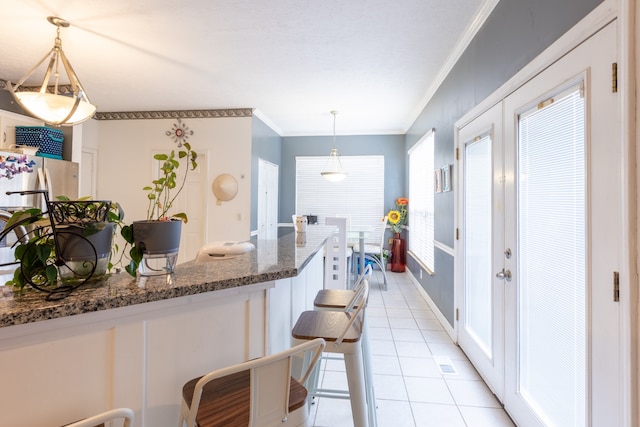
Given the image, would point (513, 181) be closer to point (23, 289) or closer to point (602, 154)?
point (602, 154)

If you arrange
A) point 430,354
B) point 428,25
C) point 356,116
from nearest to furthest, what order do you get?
point 428,25, point 430,354, point 356,116

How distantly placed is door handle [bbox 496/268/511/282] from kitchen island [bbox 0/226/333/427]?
1369 millimetres

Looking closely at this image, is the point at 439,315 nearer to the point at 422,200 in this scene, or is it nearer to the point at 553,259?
the point at 422,200

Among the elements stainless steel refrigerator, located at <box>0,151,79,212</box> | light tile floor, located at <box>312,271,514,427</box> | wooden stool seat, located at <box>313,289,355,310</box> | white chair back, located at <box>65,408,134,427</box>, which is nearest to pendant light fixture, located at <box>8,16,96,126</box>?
stainless steel refrigerator, located at <box>0,151,79,212</box>

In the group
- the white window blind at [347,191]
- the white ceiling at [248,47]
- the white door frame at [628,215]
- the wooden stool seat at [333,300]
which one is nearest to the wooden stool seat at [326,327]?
the wooden stool seat at [333,300]

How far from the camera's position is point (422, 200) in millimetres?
4473

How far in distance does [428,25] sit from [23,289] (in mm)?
2823

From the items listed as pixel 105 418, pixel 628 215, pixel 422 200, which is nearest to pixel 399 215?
pixel 422 200

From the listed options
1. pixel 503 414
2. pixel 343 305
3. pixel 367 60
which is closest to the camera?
pixel 343 305

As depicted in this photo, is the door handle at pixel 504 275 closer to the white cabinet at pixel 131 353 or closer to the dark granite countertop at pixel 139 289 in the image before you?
the dark granite countertop at pixel 139 289

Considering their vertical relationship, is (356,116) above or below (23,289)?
above

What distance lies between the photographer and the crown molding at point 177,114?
471 cm

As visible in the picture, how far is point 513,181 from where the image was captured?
1.78 m

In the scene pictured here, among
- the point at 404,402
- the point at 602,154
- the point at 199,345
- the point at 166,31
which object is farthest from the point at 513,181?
the point at 166,31
